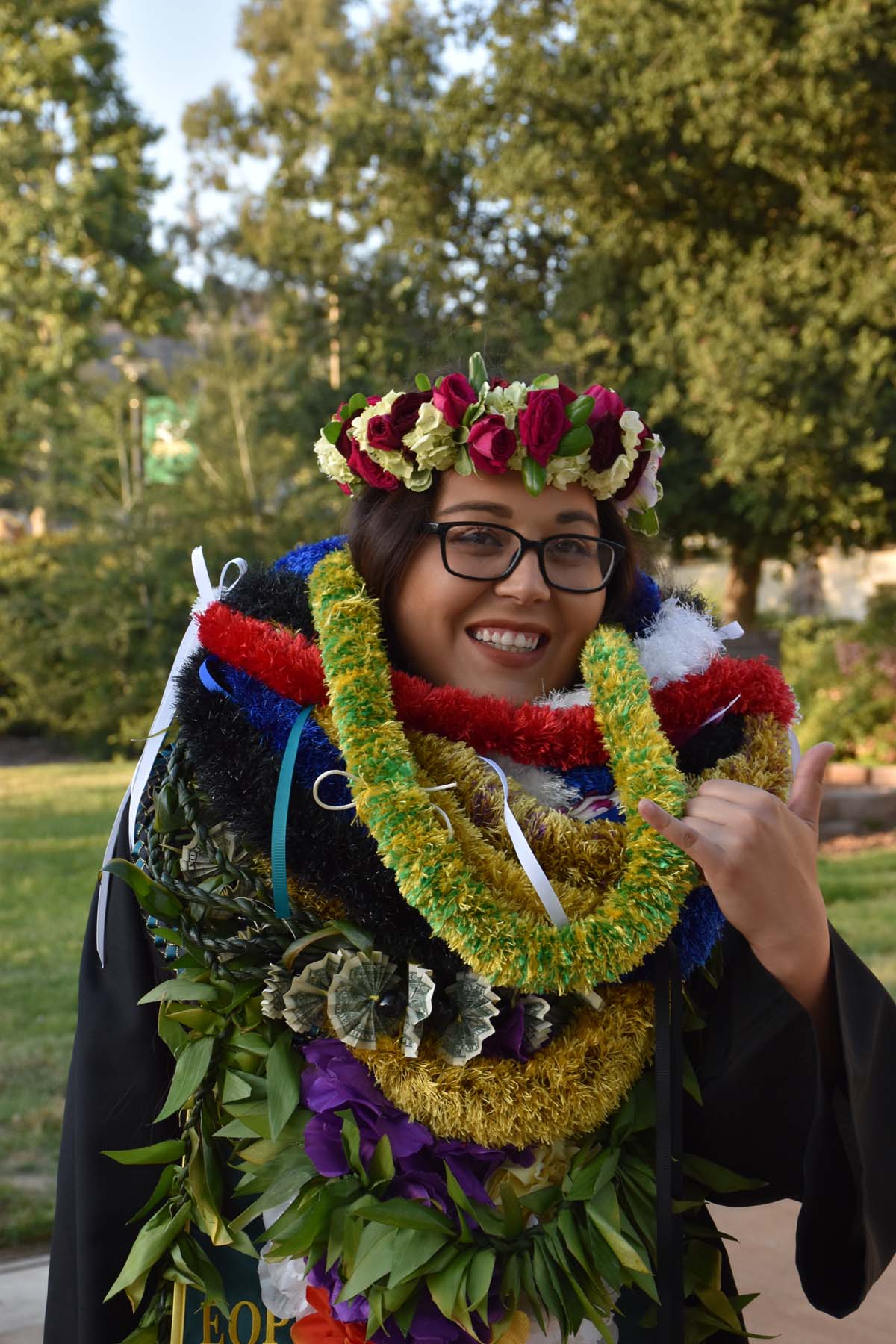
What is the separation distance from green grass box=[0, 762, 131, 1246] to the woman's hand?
277cm

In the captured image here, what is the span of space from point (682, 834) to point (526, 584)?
0.47 m

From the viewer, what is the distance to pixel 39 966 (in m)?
5.99

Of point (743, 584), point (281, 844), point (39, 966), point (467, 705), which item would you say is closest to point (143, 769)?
point (281, 844)

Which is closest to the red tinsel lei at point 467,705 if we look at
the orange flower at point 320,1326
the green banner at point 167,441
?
the orange flower at point 320,1326

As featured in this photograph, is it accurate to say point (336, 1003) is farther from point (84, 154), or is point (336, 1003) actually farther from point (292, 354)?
point (84, 154)

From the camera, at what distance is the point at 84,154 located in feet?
63.7

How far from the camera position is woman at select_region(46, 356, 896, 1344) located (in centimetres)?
150

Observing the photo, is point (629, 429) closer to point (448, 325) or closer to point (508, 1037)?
point (508, 1037)

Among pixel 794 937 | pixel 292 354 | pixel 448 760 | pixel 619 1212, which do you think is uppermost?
pixel 292 354

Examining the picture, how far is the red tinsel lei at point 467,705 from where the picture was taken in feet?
5.51

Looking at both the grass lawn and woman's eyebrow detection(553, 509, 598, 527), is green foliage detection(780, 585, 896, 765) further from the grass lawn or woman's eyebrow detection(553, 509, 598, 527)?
woman's eyebrow detection(553, 509, 598, 527)

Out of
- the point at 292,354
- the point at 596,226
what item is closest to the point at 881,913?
the point at 596,226

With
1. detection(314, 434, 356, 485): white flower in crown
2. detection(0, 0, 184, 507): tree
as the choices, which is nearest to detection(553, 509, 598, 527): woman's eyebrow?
detection(314, 434, 356, 485): white flower in crown

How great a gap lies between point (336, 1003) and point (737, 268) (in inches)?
430
